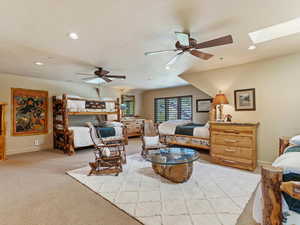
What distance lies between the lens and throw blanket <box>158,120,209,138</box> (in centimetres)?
444

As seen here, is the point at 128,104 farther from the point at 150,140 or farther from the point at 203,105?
the point at 150,140

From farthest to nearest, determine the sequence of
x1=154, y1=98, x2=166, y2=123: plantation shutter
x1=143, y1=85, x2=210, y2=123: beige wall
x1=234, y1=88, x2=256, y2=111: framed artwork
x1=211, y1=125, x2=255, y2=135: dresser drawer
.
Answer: x1=154, y1=98, x2=166, y2=123: plantation shutter < x1=143, y1=85, x2=210, y2=123: beige wall < x1=234, y1=88, x2=256, y2=111: framed artwork < x1=211, y1=125, x2=255, y2=135: dresser drawer

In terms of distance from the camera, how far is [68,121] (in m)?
5.54

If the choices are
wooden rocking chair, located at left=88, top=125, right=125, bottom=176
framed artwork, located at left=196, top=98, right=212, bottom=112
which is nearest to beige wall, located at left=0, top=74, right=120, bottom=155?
wooden rocking chair, located at left=88, top=125, right=125, bottom=176

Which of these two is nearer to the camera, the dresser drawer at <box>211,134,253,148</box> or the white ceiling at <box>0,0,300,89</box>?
the white ceiling at <box>0,0,300,89</box>

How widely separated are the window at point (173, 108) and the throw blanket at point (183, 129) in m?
1.81

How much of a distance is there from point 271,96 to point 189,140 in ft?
7.44

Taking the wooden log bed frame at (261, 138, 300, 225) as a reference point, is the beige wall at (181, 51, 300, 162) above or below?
above

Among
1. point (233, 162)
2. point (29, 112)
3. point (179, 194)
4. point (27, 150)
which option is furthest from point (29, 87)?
point (233, 162)

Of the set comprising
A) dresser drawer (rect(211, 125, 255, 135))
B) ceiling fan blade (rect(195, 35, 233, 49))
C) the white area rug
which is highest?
ceiling fan blade (rect(195, 35, 233, 49))

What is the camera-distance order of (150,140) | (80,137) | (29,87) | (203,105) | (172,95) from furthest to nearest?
1. (172,95)
2. (203,105)
3. (29,87)
4. (80,137)
5. (150,140)

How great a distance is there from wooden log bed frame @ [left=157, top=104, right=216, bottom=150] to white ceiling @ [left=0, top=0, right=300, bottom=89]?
161 centimetres

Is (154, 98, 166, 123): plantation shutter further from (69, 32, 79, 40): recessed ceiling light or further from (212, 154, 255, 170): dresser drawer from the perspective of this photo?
(69, 32, 79, 40): recessed ceiling light

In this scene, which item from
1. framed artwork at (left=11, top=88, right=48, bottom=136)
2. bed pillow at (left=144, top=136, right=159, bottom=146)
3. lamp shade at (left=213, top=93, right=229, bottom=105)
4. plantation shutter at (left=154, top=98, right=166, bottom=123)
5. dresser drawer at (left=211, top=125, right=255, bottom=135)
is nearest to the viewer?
dresser drawer at (left=211, top=125, right=255, bottom=135)
